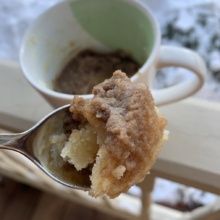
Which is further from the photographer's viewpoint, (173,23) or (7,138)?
(173,23)

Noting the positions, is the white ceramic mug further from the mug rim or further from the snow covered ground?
the snow covered ground

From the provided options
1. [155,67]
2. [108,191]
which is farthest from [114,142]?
[155,67]

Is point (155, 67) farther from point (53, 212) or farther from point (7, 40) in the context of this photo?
point (53, 212)

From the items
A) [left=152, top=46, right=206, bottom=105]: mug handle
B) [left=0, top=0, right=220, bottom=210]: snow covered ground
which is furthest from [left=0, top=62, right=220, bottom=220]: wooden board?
[left=0, top=0, right=220, bottom=210]: snow covered ground

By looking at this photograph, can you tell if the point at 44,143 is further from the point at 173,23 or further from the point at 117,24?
the point at 173,23


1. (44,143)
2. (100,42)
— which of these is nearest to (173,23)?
(100,42)

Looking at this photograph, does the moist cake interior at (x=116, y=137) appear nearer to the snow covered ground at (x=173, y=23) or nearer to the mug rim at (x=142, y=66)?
the mug rim at (x=142, y=66)

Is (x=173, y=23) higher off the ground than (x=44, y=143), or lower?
lower
